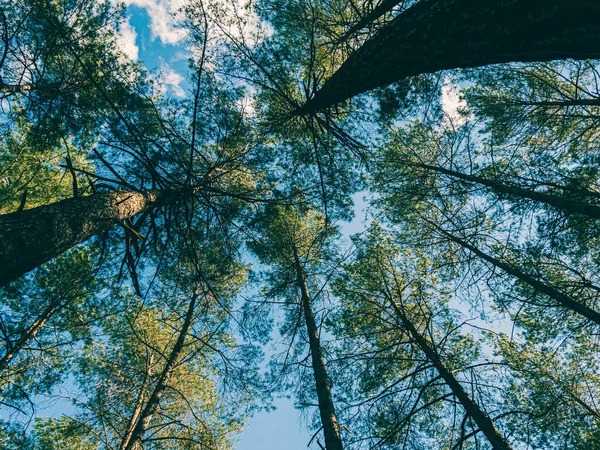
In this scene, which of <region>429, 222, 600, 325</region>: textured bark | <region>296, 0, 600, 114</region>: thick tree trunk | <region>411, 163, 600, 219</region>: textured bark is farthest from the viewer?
<region>429, 222, 600, 325</region>: textured bark

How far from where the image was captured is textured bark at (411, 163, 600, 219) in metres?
4.35

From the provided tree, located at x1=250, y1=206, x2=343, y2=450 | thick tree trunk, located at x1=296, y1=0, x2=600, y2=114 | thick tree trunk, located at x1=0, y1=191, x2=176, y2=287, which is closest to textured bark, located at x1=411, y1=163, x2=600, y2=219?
tree, located at x1=250, y1=206, x2=343, y2=450

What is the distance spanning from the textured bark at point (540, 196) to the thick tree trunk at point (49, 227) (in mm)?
6073

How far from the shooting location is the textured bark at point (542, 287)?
466 centimetres

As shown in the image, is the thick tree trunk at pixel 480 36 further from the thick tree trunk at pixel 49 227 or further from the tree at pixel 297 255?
the tree at pixel 297 255

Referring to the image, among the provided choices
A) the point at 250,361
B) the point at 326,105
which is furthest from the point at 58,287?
the point at 326,105

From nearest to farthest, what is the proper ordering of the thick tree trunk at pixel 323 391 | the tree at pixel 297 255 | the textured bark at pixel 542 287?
the thick tree trunk at pixel 323 391 → the textured bark at pixel 542 287 → the tree at pixel 297 255

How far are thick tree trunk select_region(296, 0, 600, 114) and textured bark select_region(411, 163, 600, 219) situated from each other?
13.2 feet

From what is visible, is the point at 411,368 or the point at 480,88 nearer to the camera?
the point at 411,368

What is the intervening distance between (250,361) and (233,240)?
2807 millimetres

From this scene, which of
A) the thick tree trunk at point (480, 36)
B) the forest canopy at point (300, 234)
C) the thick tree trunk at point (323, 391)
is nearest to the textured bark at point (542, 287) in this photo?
the forest canopy at point (300, 234)

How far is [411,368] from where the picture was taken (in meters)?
5.69

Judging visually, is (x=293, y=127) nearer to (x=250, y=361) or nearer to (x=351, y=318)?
(x=351, y=318)

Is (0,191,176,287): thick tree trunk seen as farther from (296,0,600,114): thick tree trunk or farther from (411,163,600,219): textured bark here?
(411,163,600,219): textured bark
